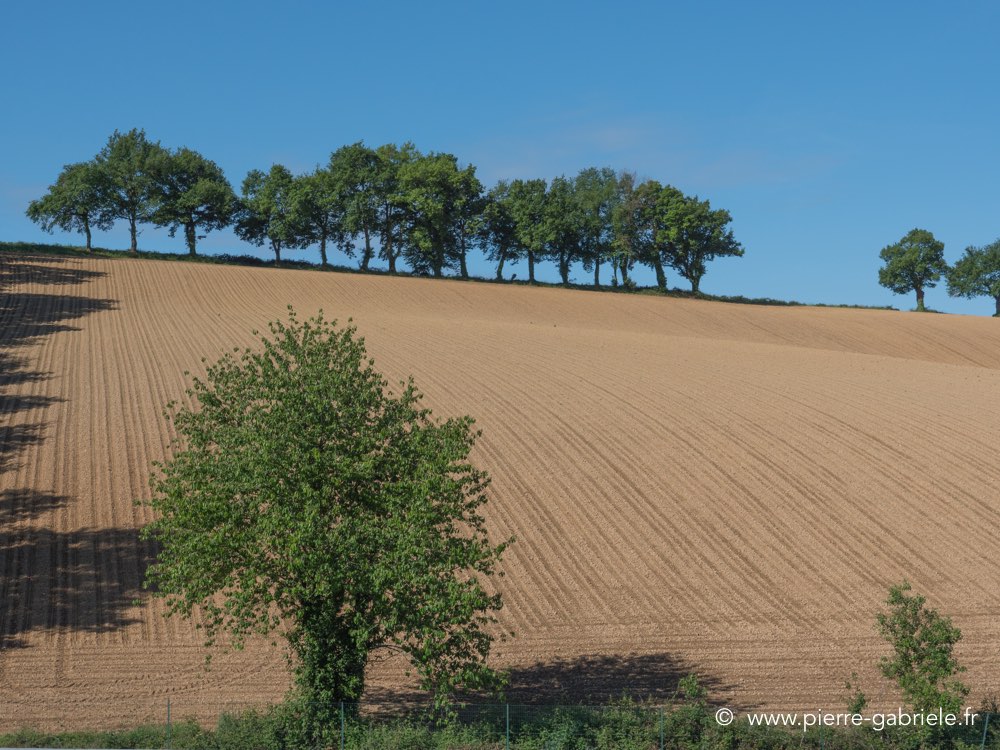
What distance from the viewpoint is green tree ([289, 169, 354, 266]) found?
10594 cm

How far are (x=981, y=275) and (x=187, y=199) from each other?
106479 mm

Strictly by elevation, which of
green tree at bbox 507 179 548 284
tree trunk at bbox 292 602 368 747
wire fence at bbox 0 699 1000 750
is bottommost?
wire fence at bbox 0 699 1000 750

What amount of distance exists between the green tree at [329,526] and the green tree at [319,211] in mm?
88866

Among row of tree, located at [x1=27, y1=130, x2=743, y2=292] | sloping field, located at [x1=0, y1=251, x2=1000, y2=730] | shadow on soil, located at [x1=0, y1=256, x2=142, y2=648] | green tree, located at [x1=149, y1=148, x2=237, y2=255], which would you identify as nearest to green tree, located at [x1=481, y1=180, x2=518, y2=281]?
row of tree, located at [x1=27, y1=130, x2=743, y2=292]

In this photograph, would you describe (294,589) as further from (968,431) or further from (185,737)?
(968,431)

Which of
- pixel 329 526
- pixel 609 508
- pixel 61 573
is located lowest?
pixel 61 573

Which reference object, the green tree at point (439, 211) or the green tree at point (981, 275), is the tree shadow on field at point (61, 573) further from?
the green tree at point (981, 275)

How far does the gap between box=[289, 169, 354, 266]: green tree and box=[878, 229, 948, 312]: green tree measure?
2999 inches

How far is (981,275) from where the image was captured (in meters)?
138

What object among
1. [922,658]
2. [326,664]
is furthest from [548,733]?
[922,658]

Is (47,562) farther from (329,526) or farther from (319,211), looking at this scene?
(319,211)

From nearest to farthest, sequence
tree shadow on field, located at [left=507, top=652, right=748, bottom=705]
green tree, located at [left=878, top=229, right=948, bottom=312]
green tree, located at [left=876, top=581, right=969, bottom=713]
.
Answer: green tree, located at [left=876, top=581, right=969, bottom=713]
tree shadow on field, located at [left=507, top=652, right=748, bottom=705]
green tree, located at [left=878, top=229, right=948, bottom=312]

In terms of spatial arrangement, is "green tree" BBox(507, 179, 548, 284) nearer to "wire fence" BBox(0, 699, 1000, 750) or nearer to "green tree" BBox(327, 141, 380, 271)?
"green tree" BBox(327, 141, 380, 271)

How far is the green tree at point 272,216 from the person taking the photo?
107 m
